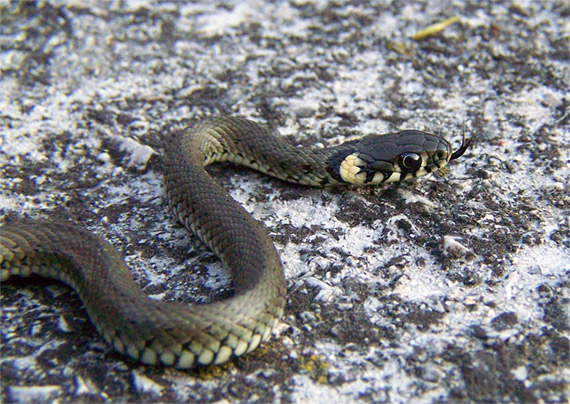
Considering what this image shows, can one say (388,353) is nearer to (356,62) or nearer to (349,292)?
(349,292)

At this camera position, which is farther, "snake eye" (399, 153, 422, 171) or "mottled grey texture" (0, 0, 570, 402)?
"snake eye" (399, 153, 422, 171)

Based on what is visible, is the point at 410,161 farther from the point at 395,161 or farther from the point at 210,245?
the point at 210,245

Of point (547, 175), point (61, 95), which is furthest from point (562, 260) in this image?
point (61, 95)

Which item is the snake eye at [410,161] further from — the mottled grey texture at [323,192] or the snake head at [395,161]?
the mottled grey texture at [323,192]

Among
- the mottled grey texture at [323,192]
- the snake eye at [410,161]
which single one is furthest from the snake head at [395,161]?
the mottled grey texture at [323,192]

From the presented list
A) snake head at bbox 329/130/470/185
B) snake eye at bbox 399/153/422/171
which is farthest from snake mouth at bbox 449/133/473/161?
snake eye at bbox 399/153/422/171

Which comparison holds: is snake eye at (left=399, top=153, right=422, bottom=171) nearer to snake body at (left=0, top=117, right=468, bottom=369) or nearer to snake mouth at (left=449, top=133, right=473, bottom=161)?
snake body at (left=0, top=117, right=468, bottom=369)

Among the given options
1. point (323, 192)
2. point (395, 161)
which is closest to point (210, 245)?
point (323, 192)
